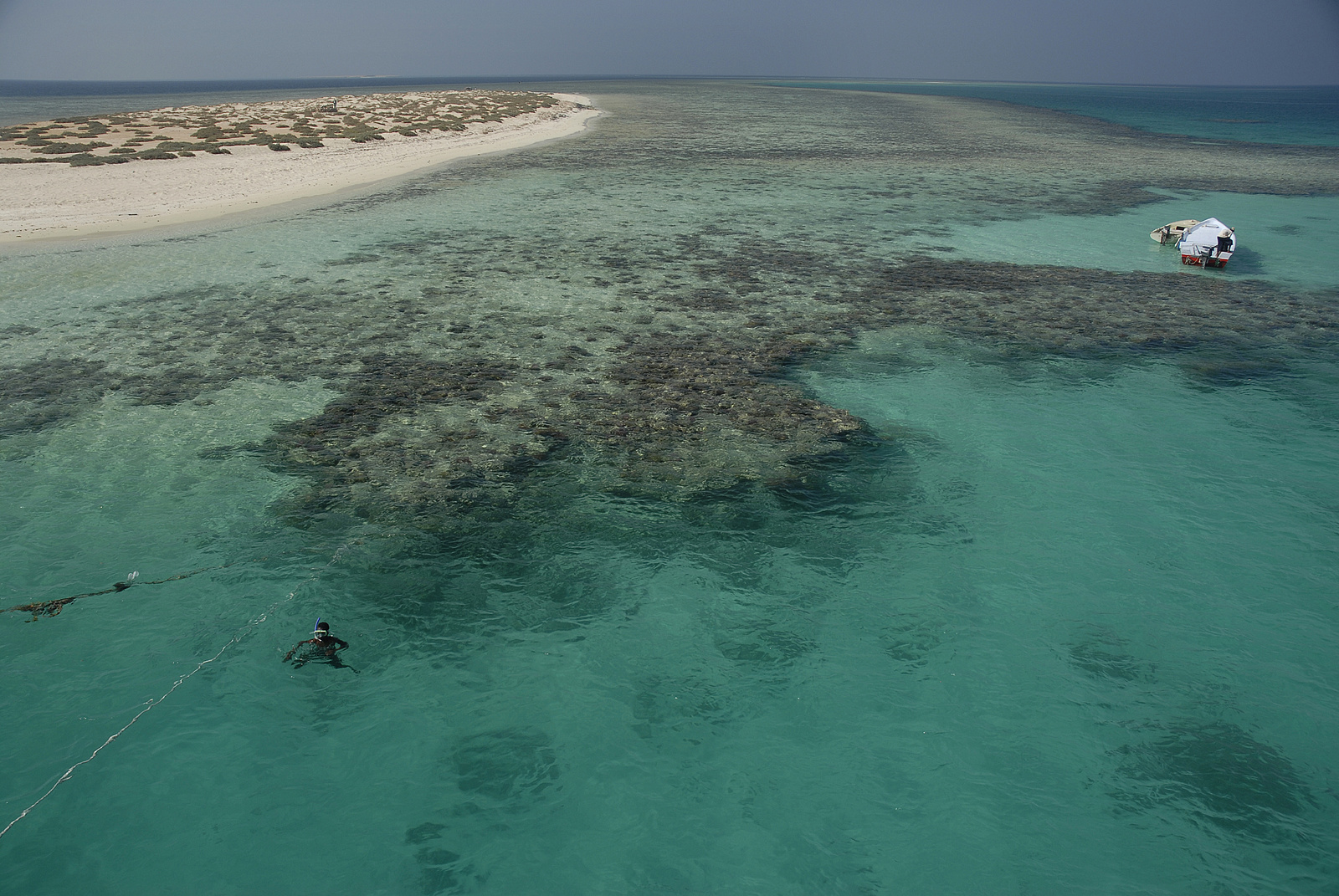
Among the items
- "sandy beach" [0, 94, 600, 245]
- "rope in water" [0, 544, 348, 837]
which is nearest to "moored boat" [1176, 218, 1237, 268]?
"rope in water" [0, 544, 348, 837]

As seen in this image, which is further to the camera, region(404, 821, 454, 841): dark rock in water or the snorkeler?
the snorkeler

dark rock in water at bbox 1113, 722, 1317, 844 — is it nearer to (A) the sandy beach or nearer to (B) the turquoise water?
(B) the turquoise water

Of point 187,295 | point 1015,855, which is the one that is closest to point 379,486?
point 1015,855

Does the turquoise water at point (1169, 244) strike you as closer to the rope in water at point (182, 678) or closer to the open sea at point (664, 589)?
the open sea at point (664, 589)

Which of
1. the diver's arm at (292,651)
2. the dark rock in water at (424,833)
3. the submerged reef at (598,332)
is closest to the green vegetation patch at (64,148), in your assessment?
the submerged reef at (598,332)

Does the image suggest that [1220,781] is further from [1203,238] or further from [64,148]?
[64,148]

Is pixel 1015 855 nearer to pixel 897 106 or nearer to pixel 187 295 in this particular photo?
pixel 187 295

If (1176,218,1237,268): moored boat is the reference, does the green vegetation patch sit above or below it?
above
